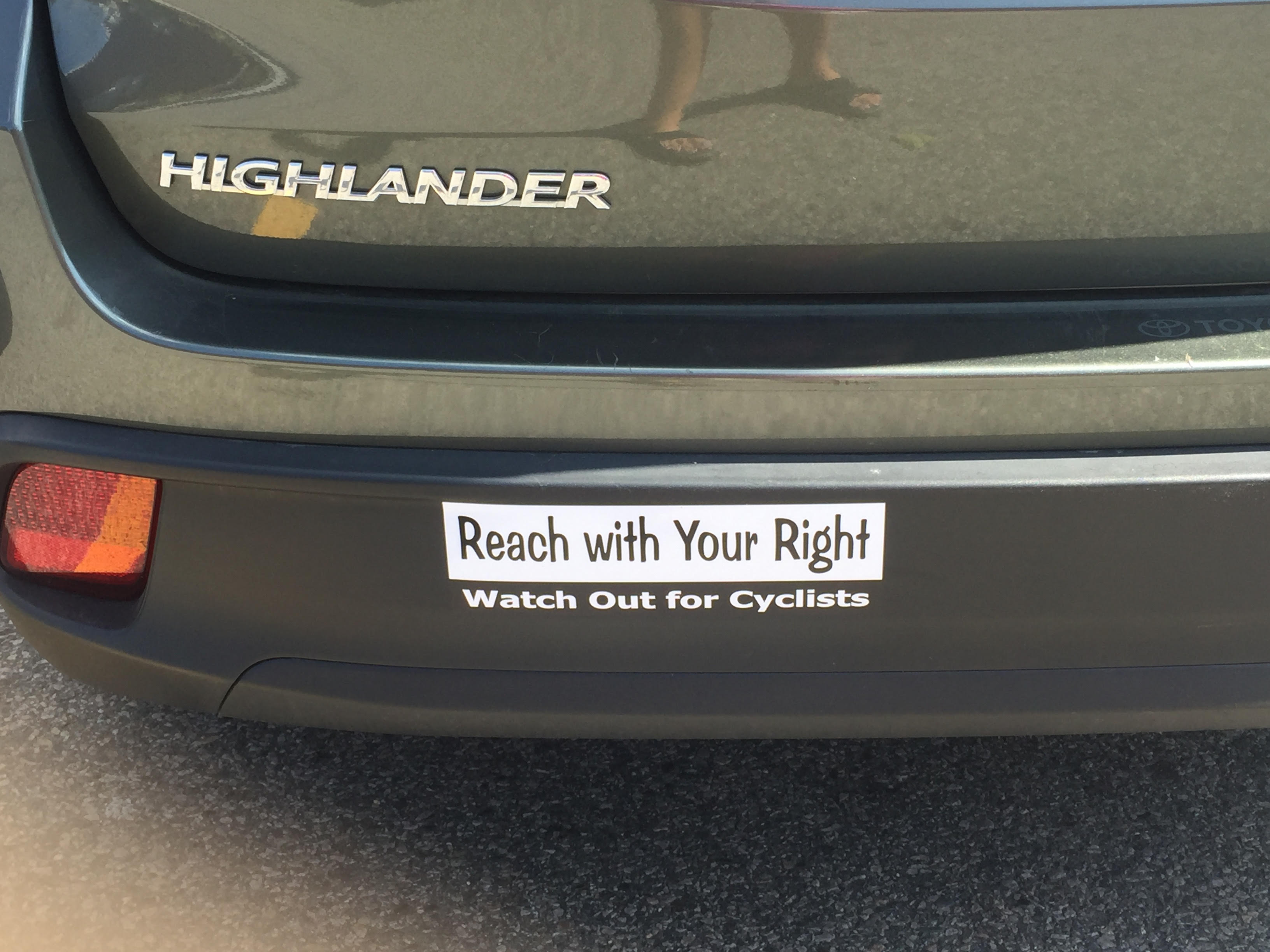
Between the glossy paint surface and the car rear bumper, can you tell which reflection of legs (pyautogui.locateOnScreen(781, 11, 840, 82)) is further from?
the car rear bumper

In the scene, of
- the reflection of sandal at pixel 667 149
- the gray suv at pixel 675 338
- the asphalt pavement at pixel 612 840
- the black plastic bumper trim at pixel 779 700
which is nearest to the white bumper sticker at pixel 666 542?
the gray suv at pixel 675 338

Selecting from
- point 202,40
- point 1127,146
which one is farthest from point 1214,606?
point 202,40

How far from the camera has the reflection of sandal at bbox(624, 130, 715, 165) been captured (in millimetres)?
1362

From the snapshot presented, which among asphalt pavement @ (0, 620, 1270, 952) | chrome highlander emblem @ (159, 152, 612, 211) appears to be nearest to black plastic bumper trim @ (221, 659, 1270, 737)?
asphalt pavement @ (0, 620, 1270, 952)

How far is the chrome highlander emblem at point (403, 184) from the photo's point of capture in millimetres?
1397

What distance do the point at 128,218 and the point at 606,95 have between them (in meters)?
0.55

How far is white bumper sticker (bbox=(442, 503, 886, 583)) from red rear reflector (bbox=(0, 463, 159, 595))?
1.21 feet

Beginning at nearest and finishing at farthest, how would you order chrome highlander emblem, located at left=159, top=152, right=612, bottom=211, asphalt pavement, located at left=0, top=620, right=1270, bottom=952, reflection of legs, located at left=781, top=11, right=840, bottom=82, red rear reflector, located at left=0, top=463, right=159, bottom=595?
1. reflection of legs, located at left=781, top=11, right=840, bottom=82
2. chrome highlander emblem, located at left=159, top=152, right=612, bottom=211
3. red rear reflector, located at left=0, top=463, right=159, bottom=595
4. asphalt pavement, located at left=0, top=620, right=1270, bottom=952

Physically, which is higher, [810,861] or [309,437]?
[309,437]

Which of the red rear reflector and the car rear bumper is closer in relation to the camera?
the car rear bumper

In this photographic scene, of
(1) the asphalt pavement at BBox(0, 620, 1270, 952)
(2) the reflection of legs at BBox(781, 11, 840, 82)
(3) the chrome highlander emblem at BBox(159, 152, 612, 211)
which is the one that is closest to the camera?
(2) the reflection of legs at BBox(781, 11, 840, 82)

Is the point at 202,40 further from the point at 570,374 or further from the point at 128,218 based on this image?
the point at 570,374

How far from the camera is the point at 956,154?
1.36m

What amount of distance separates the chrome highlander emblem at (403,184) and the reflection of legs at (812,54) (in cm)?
22
